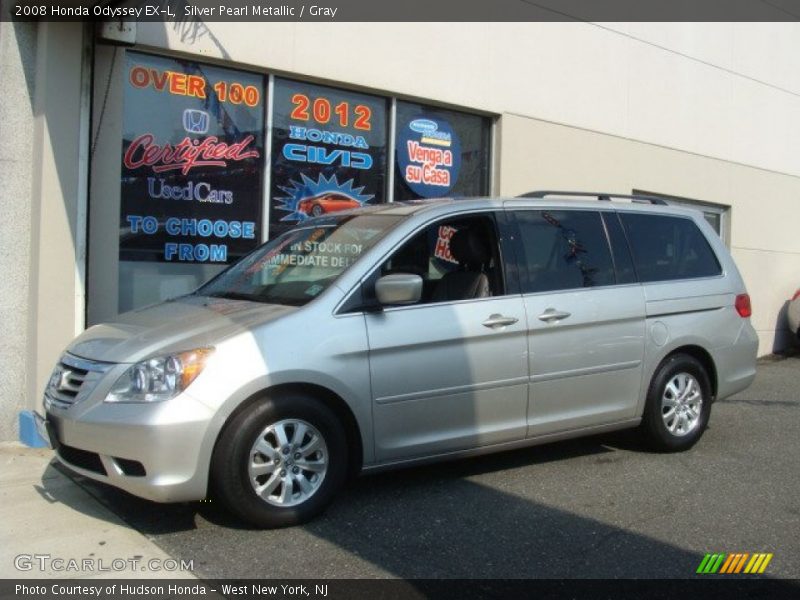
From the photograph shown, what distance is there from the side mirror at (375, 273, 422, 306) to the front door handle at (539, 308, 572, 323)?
3.44 ft

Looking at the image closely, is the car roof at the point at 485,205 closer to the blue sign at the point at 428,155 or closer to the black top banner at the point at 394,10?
the black top banner at the point at 394,10

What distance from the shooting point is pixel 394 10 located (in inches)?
347

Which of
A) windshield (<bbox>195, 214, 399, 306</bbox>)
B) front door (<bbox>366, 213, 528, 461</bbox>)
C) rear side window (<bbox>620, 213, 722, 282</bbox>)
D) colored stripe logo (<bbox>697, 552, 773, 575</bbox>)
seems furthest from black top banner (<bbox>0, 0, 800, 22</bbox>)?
colored stripe logo (<bbox>697, 552, 773, 575</bbox>)

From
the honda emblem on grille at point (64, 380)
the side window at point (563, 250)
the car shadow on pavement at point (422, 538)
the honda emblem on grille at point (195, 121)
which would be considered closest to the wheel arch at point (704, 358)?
the side window at point (563, 250)

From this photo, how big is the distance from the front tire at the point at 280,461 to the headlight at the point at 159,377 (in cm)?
34

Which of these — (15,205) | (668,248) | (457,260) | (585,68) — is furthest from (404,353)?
(585,68)

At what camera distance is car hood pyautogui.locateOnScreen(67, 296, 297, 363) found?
14.2 feet

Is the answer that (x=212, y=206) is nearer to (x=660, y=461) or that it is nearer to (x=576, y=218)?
(x=576, y=218)

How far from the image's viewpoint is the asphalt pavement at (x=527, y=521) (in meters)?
4.08

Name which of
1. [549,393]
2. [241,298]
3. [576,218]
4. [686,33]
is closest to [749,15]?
[686,33]

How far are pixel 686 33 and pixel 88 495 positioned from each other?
10.8 m

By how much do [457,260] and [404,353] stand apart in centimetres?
107

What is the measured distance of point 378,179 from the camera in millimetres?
8969

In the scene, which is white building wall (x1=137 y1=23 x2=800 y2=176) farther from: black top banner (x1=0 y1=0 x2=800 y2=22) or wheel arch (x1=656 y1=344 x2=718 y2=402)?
wheel arch (x1=656 y1=344 x2=718 y2=402)
